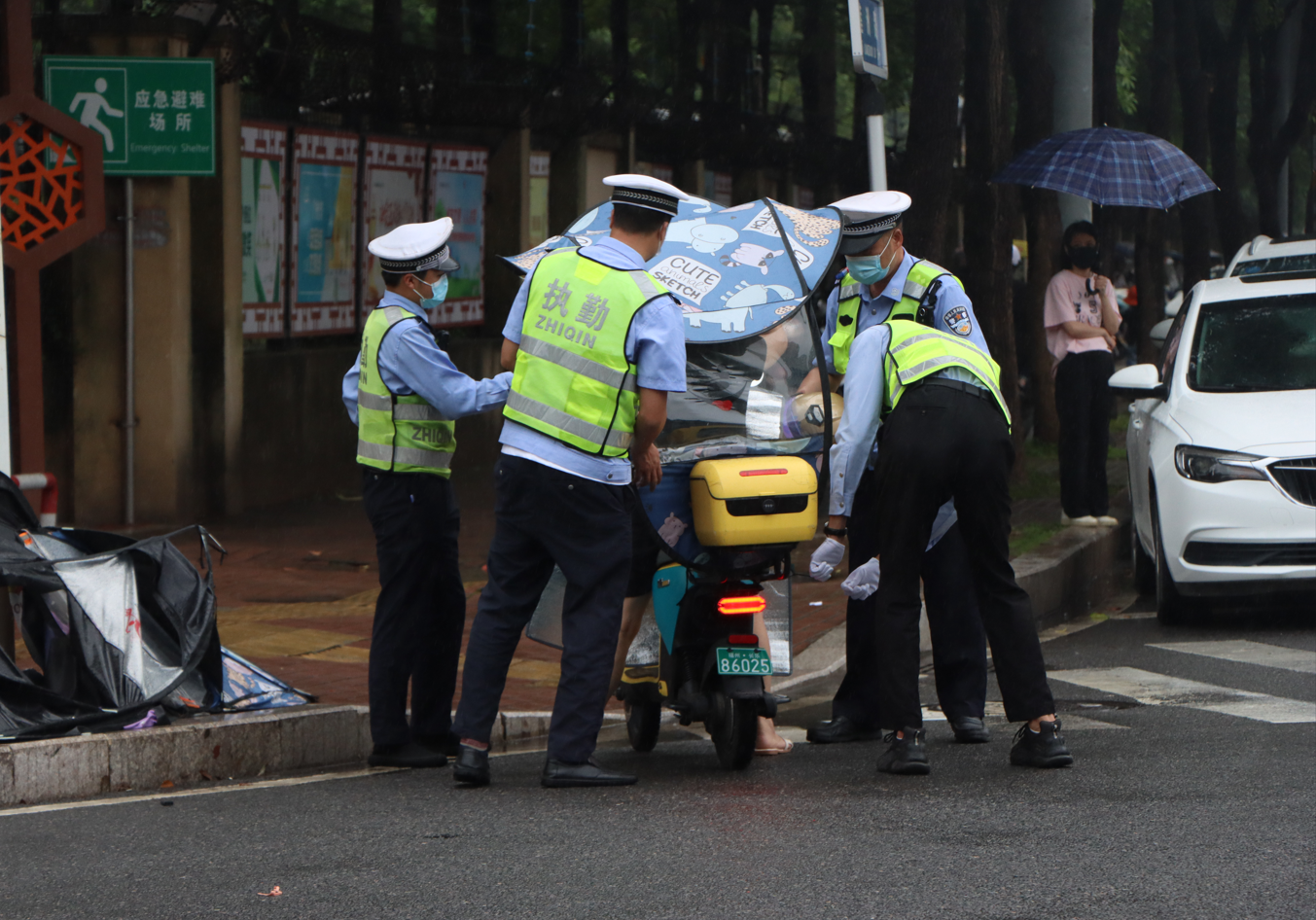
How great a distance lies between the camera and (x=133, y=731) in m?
5.68

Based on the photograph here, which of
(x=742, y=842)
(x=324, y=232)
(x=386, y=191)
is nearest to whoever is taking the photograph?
(x=742, y=842)

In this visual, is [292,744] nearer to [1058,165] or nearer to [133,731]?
[133,731]

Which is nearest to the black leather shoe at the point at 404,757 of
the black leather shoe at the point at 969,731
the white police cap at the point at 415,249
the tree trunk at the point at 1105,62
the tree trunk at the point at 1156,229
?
the white police cap at the point at 415,249

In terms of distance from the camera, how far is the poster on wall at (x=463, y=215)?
48.0 ft

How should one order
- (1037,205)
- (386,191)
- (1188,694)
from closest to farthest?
(1188,694) < (386,191) < (1037,205)

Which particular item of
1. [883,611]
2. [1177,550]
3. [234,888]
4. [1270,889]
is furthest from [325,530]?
[1270,889]

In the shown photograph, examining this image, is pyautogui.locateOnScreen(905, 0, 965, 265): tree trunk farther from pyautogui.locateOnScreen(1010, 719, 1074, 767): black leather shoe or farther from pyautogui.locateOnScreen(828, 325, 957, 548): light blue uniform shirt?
pyautogui.locateOnScreen(1010, 719, 1074, 767): black leather shoe

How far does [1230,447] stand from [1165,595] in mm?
919

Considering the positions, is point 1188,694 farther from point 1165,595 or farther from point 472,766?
point 472,766

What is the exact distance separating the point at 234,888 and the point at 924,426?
249cm

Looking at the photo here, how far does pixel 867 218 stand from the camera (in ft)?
19.8

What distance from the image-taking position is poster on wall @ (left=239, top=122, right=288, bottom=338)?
12055mm

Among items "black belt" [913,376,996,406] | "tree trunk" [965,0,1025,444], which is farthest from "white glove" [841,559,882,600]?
"tree trunk" [965,0,1025,444]

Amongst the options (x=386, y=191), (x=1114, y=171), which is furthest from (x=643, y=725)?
(x=386, y=191)
